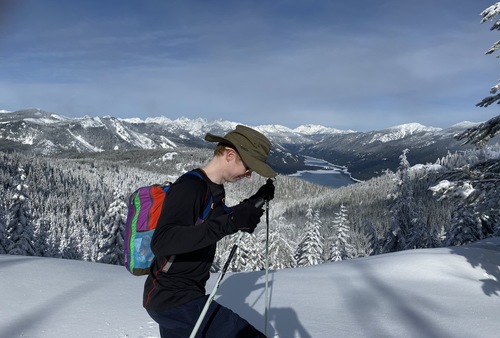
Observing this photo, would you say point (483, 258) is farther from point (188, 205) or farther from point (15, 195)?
point (15, 195)

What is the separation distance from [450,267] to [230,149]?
309 inches

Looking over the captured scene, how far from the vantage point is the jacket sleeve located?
8.29 ft

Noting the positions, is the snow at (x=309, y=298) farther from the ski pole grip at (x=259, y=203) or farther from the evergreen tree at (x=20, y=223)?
the evergreen tree at (x=20, y=223)

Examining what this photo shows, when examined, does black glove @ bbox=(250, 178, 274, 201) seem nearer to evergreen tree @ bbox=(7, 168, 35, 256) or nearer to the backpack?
the backpack

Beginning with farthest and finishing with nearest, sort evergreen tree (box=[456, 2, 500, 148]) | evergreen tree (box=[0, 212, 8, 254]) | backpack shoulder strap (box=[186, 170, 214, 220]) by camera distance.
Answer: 1. evergreen tree (box=[0, 212, 8, 254])
2. evergreen tree (box=[456, 2, 500, 148])
3. backpack shoulder strap (box=[186, 170, 214, 220])

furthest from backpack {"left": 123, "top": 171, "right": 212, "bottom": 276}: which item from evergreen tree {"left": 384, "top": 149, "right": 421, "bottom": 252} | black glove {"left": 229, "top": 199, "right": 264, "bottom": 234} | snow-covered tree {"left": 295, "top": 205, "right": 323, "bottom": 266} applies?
snow-covered tree {"left": 295, "top": 205, "right": 323, "bottom": 266}

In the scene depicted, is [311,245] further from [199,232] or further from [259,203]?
[199,232]

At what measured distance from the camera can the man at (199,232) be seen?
258 centimetres

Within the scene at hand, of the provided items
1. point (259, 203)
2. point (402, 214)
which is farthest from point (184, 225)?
point (402, 214)

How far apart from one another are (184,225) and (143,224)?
39 cm

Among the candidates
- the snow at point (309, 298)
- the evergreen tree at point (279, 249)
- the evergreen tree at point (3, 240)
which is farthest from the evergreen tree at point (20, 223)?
the snow at point (309, 298)

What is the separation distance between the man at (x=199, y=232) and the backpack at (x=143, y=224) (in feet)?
0.23

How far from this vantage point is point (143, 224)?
9.00 ft

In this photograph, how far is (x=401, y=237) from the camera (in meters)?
26.9
